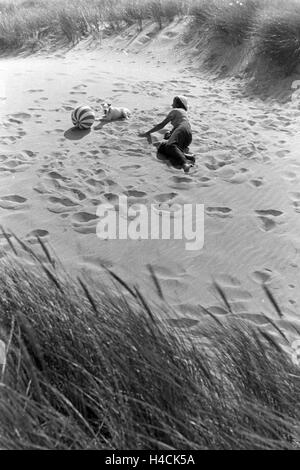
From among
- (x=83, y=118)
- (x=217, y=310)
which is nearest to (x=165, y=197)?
(x=217, y=310)

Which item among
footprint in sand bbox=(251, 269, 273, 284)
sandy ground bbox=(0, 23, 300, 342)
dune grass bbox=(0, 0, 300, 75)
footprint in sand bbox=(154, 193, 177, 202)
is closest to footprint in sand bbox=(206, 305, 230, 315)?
sandy ground bbox=(0, 23, 300, 342)

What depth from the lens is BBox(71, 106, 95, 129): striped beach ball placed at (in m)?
7.60

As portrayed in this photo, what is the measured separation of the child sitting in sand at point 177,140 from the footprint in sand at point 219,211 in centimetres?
88

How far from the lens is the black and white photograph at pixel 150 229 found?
2.14 meters

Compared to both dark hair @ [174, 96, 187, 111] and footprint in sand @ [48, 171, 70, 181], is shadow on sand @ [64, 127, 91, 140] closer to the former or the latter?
footprint in sand @ [48, 171, 70, 181]

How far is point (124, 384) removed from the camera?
7.36ft

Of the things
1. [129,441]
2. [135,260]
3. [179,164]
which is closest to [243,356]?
[129,441]

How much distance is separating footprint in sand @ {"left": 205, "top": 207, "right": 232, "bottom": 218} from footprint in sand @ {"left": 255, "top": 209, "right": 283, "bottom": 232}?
329 millimetres

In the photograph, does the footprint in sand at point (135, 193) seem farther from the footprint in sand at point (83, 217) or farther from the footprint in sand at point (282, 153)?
the footprint in sand at point (282, 153)

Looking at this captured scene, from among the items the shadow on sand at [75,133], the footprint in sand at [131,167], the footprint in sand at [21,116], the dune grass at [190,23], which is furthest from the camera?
the dune grass at [190,23]

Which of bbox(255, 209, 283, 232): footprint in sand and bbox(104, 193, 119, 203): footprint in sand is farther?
bbox(104, 193, 119, 203): footprint in sand

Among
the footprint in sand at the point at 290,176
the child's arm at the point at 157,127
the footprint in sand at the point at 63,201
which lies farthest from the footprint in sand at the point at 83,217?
the footprint in sand at the point at 290,176

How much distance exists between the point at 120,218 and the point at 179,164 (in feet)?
4.89

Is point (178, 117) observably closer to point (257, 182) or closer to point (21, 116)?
point (257, 182)
